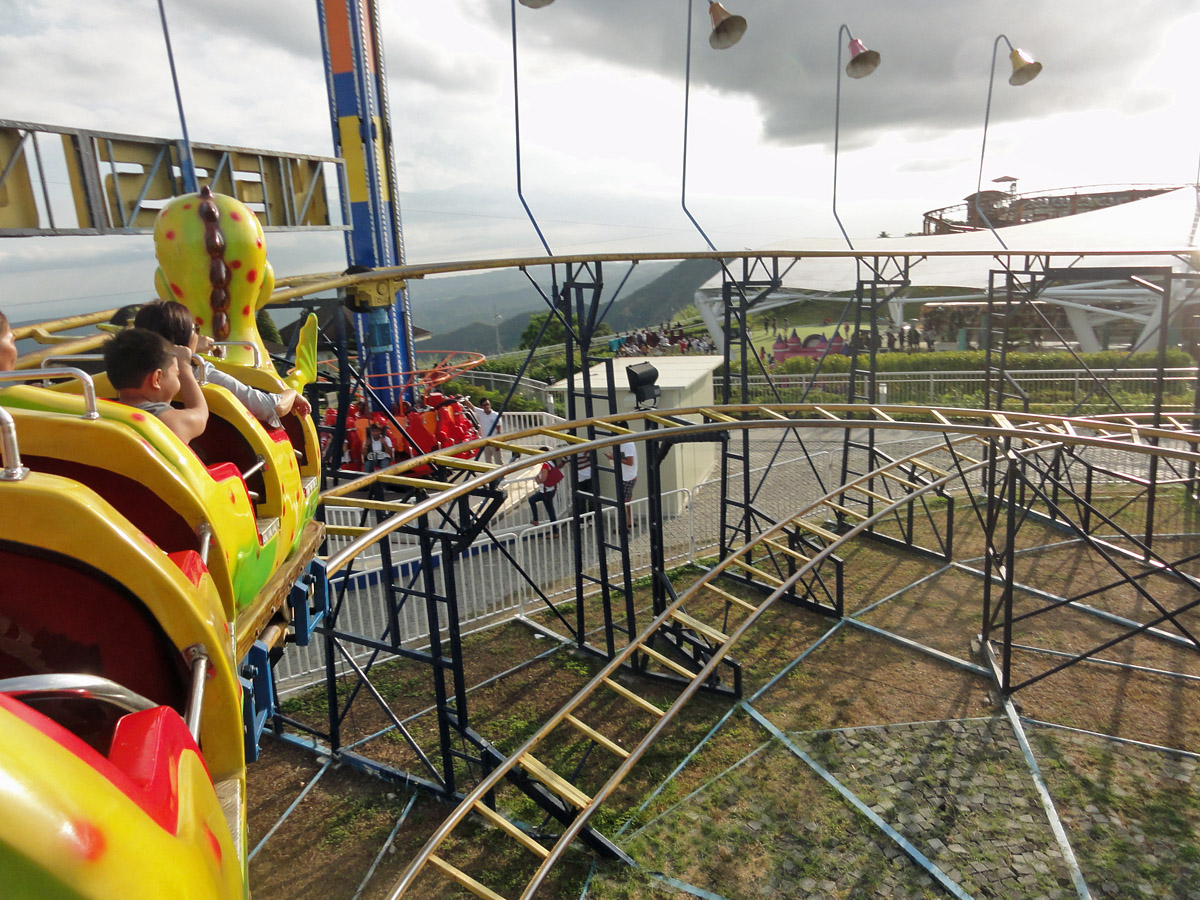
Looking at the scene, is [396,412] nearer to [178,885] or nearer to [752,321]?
[178,885]

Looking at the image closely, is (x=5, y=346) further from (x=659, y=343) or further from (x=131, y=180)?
(x=659, y=343)

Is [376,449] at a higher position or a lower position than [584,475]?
higher

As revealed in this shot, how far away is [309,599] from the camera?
3.49 metres

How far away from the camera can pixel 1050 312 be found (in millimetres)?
28422

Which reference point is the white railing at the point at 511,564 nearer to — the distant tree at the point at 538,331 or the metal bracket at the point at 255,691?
the metal bracket at the point at 255,691

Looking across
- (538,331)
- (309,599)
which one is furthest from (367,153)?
(309,599)

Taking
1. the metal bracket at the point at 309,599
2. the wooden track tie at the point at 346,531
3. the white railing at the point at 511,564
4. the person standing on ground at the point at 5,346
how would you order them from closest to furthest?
the person standing on ground at the point at 5,346 < the metal bracket at the point at 309,599 < the wooden track tie at the point at 346,531 < the white railing at the point at 511,564

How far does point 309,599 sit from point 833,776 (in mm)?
5228

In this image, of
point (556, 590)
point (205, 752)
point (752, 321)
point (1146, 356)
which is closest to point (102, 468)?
point (205, 752)

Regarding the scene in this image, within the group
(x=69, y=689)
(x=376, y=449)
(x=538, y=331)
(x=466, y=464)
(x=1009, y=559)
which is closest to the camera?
(x=69, y=689)

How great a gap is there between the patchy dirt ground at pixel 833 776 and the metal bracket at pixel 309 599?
330 cm

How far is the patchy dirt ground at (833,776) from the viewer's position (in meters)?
5.66

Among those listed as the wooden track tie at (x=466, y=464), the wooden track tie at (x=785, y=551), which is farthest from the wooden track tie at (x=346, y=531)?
the wooden track tie at (x=785, y=551)

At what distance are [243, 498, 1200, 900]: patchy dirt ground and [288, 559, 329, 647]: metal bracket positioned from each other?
10.8 ft
